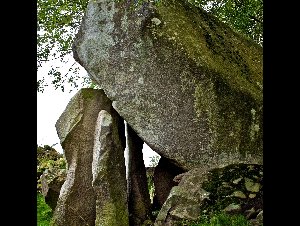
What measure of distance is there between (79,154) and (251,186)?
387 cm

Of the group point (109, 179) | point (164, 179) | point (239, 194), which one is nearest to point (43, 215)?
point (164, 179)

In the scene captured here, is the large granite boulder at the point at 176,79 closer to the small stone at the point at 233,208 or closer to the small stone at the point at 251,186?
the small stone at the point at 251,186

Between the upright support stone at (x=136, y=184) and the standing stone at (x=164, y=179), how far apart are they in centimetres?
50

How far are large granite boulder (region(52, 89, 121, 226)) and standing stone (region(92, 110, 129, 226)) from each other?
922 mm

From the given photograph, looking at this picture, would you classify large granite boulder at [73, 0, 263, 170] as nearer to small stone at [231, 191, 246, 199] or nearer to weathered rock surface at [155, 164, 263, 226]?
weathered rock surface at [155, 164, 263, 226]

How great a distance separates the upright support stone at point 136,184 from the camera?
30.5 feet

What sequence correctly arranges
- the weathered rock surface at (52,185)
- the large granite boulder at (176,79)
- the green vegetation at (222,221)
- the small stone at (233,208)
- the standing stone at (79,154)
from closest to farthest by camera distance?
the green vegetation at (222,221) → the small stone at (233,208) → the large granite boulder at (176,79) → the standing stone at (79,154) → the weathered rock surface at (52,185)

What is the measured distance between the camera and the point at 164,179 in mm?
10344

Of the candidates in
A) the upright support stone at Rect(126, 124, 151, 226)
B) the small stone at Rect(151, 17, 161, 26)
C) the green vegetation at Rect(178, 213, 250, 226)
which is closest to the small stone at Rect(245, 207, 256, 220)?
the green vegetation at Rect(178, 213, 250, 226)

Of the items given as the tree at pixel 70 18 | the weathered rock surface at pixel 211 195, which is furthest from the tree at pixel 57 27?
the weathered rock surface at pixel 211 195

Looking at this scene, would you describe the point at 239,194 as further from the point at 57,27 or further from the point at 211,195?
the point at 57,27

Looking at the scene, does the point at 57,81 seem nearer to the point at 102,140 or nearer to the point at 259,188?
the point at 102,140
